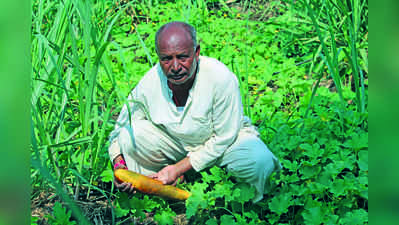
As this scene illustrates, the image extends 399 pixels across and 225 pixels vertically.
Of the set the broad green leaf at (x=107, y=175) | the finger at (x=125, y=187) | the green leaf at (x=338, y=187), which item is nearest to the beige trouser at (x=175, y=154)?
the broad green leaf at (x=107, y=175)

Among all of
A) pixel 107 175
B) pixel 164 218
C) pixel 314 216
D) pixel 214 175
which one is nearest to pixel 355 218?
pixel 314 216

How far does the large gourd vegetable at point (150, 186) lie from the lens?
102 inches

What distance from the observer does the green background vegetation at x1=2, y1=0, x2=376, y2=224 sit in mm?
Result: 2506

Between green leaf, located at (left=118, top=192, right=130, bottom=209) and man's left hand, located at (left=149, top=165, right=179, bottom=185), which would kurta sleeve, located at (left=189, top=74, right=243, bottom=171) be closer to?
man's left hand, located at (left=149, top=165, right=179, bottom=185)

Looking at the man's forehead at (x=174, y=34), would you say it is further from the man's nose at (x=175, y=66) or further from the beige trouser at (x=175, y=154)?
the beige trouser at (x=175, y=154)

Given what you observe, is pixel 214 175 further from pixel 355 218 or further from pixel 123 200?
pixel 355 218

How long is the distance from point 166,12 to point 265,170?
138 inches

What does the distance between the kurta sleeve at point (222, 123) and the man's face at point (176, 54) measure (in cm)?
22

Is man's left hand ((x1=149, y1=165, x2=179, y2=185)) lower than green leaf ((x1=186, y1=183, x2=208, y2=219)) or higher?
higher

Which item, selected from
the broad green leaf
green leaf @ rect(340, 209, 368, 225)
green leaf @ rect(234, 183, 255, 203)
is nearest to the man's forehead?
green leaf @ rect(234, 183, 255, 203)

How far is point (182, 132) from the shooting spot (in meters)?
2.67

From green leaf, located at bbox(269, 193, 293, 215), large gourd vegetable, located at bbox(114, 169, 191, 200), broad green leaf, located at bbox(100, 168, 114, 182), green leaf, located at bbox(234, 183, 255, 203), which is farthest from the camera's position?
broad green leaf, located at bbox(100, 168, 114, 182)

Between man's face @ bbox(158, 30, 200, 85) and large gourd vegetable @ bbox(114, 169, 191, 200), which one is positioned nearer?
man's face @ bbox(158, 30, 200, 85)

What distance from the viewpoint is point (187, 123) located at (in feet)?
8.67
